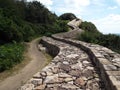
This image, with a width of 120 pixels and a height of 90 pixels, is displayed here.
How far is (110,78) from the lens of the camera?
17.6ft

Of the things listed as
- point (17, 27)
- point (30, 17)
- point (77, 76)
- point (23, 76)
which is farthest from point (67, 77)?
point (30, 17)

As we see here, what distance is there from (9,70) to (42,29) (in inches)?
761

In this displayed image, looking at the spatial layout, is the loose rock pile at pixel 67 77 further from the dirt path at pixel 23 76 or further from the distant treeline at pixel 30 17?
the distant treeline at pixel 30 17

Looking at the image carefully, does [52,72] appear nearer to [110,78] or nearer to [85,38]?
[110,78]

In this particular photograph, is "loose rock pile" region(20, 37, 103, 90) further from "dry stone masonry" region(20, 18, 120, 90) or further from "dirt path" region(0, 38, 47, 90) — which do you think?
"dirt path" region(0, 38, 47, 90)

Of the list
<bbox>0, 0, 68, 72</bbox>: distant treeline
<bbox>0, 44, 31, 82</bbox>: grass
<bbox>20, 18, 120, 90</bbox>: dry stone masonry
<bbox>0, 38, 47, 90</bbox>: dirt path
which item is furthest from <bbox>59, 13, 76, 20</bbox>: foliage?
<bbox>20, 18, 120, 90</bbox>: dry stone masonry

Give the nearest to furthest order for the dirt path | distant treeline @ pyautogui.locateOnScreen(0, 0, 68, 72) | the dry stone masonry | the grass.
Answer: the dry stone masonry, the dirt path, the grass, distant treeline @ pyautogui.locateOnScreen(0, 0, 68, 72)

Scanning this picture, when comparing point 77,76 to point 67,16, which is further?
→ point 67,16

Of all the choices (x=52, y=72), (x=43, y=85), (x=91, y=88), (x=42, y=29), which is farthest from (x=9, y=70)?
(x=42, y=29)

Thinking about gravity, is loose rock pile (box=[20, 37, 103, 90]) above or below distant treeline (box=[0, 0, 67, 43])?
below

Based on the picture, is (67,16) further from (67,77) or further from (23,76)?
(67,77)

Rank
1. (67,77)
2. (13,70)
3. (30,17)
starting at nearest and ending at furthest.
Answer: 1. (67,77)
2. (13,70)
3. (30,17)

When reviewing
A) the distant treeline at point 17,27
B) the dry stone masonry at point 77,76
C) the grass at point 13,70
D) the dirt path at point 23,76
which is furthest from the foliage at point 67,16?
the dry stone masonry at point 77,76

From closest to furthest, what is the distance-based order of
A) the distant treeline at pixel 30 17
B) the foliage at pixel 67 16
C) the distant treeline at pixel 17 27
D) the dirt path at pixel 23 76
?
the dirt path at pixel 23 76 → the distant treeline at pixel 17 27 → the distant treeline at pixel 30 17 → the foliage at pixel 67 16
